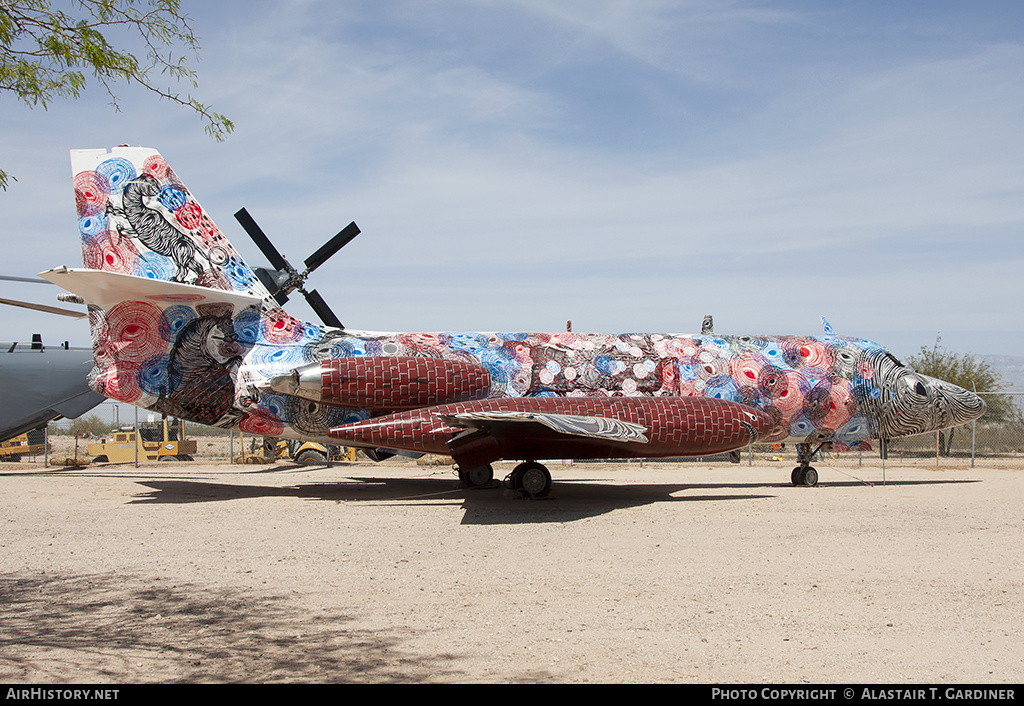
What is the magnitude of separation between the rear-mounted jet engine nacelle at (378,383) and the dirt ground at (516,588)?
6.11ft

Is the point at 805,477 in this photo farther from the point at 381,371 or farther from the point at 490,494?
the point at 381,371

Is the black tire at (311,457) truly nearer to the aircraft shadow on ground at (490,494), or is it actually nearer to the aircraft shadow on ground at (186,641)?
the aircraft shadow on ground at (490,494)

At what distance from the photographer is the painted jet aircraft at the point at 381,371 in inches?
554

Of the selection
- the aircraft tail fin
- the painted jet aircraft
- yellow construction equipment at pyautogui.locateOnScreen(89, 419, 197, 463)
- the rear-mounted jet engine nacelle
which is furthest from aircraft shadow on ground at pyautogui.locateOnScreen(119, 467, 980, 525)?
yellow construction equipment at pyautogui.locateOnScreen(89, 419, 197, 463)

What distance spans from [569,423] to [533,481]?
240 cm

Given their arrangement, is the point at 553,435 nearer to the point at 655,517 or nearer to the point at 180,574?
the point at 655,517

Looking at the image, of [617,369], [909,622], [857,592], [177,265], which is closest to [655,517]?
[617,369]

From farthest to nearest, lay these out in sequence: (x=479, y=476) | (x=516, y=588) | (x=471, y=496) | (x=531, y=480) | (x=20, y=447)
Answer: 1. (x=20, y=447)
2. (x=479, y=476)
3. (x=471, y=496)
4. (x=531, y=480)
5. (x=516, y=588)

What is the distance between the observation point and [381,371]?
14477 millimetres

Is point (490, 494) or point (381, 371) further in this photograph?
point (490, 494)

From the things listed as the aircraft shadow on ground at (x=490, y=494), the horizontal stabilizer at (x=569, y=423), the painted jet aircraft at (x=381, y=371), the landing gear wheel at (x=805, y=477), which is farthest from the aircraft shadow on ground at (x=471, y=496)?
the horizontal stabilizer at (x=569, y=423)

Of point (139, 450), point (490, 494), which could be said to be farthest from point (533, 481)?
point (139, 450)

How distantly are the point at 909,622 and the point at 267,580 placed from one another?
577cm

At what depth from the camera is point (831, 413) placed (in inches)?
643
